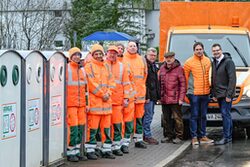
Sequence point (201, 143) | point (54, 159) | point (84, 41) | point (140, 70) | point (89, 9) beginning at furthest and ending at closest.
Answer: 1. point (89, 9)
2. point (84, 41)
3. point (201, 143)
4. point (140, 70)
5. point (54, 159)

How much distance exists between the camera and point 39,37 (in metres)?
29.2

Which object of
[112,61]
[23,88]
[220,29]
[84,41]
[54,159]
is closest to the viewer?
[23,88]

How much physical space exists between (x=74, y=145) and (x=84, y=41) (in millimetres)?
15663

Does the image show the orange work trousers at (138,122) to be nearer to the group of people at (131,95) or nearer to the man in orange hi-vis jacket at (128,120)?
the group of people at (131,95)

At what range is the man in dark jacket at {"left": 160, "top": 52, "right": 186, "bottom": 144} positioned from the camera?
14586 mm

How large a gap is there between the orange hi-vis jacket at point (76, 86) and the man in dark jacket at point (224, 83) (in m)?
3.81

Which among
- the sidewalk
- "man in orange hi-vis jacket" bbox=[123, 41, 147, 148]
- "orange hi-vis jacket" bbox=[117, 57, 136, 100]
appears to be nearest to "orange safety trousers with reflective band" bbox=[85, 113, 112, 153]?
the sidewalk

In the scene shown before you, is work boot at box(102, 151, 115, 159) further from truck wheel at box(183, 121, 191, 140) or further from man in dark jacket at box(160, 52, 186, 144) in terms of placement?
truck wheel at box(183, 121, 191, 140)

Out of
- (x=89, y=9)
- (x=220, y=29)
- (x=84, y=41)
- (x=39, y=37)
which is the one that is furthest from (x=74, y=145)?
(x=89, y=9)

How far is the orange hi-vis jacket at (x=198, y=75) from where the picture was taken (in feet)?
47.8

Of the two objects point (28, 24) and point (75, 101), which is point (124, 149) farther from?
point (28, 24)

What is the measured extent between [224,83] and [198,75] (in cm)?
58

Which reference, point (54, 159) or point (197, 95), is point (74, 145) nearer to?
point (54, 159)

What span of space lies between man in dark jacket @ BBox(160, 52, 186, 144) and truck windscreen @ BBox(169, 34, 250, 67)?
1583 millimetres
